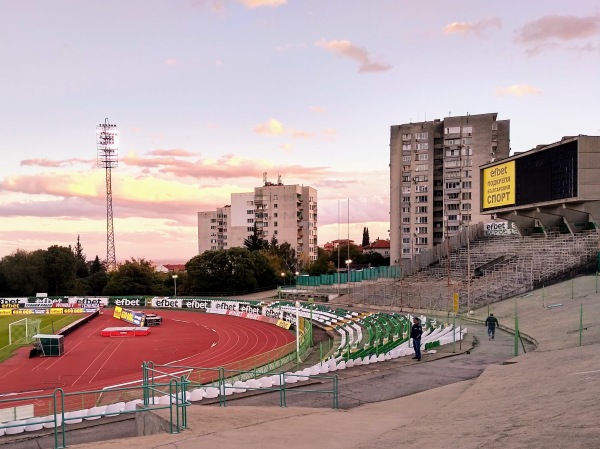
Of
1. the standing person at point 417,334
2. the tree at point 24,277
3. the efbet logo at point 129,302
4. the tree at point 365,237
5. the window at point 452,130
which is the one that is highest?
the window at point 452,130

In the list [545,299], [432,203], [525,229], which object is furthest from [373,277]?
[545,299]

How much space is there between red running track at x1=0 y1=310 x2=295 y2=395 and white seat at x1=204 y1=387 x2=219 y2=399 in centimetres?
1069

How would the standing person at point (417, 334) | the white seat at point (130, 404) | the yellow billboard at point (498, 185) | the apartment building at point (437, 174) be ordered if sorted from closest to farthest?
the white seat at point (130, 404), the standing person at point (417, 334), the yellow billboard at point (498, 185), the apartment building at point (437, 174)

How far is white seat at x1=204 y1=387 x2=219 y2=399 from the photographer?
612 inches

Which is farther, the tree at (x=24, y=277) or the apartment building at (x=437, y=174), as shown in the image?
the apartment building at (x=437, y=174)

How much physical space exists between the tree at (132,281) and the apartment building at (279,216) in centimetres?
3297

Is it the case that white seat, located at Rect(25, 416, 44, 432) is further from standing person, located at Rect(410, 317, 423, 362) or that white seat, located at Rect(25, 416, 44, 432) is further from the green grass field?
the green grass field

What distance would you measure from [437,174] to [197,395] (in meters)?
77.8

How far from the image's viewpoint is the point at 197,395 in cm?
1525

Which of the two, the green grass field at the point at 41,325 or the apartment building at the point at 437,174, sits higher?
the apartment building at the point at 437,174

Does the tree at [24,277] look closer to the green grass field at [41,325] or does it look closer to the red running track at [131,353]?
the green grass field at [41,325]

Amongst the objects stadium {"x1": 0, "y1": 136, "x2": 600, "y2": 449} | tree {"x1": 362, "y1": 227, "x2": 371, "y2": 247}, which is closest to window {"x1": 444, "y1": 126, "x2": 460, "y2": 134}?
stadium {"x1": 0, "y1": 136, "x2": 600, "y2": 449}

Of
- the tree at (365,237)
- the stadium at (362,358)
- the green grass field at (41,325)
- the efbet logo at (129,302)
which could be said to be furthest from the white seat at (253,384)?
the tree at (365,237)

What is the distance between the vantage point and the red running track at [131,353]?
28938 millimetres
